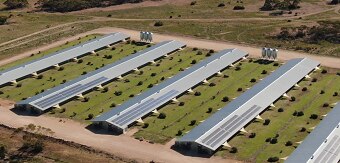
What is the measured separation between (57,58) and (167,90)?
45139 mm

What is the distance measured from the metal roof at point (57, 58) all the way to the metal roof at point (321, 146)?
82434mm

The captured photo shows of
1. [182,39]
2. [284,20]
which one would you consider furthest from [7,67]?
[284,20]

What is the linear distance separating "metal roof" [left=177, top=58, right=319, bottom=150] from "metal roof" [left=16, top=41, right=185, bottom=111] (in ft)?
124

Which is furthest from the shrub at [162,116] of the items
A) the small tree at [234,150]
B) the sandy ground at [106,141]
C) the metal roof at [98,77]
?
the metal roof at [98,77]

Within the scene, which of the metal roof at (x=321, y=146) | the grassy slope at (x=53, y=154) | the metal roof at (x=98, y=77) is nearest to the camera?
the metal roof at (x=321, y=146)

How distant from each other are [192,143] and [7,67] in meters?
77.8

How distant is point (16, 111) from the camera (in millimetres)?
123562

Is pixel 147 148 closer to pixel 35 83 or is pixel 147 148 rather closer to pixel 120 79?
pixel 120 79

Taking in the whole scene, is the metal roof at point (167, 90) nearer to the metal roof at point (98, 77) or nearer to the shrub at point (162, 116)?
the shrub at point (162, 116)

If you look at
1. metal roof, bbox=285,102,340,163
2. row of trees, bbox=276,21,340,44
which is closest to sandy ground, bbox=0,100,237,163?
metal roof, bbox=285,102,340,163

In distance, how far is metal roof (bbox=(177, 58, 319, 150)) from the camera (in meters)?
104

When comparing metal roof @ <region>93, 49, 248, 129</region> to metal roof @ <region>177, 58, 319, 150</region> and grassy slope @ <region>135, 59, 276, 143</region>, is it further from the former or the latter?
metal roof @ <region>177, 58, 319, 150</region>

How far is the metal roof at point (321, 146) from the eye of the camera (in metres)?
93.8

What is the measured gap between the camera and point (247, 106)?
387 ft
